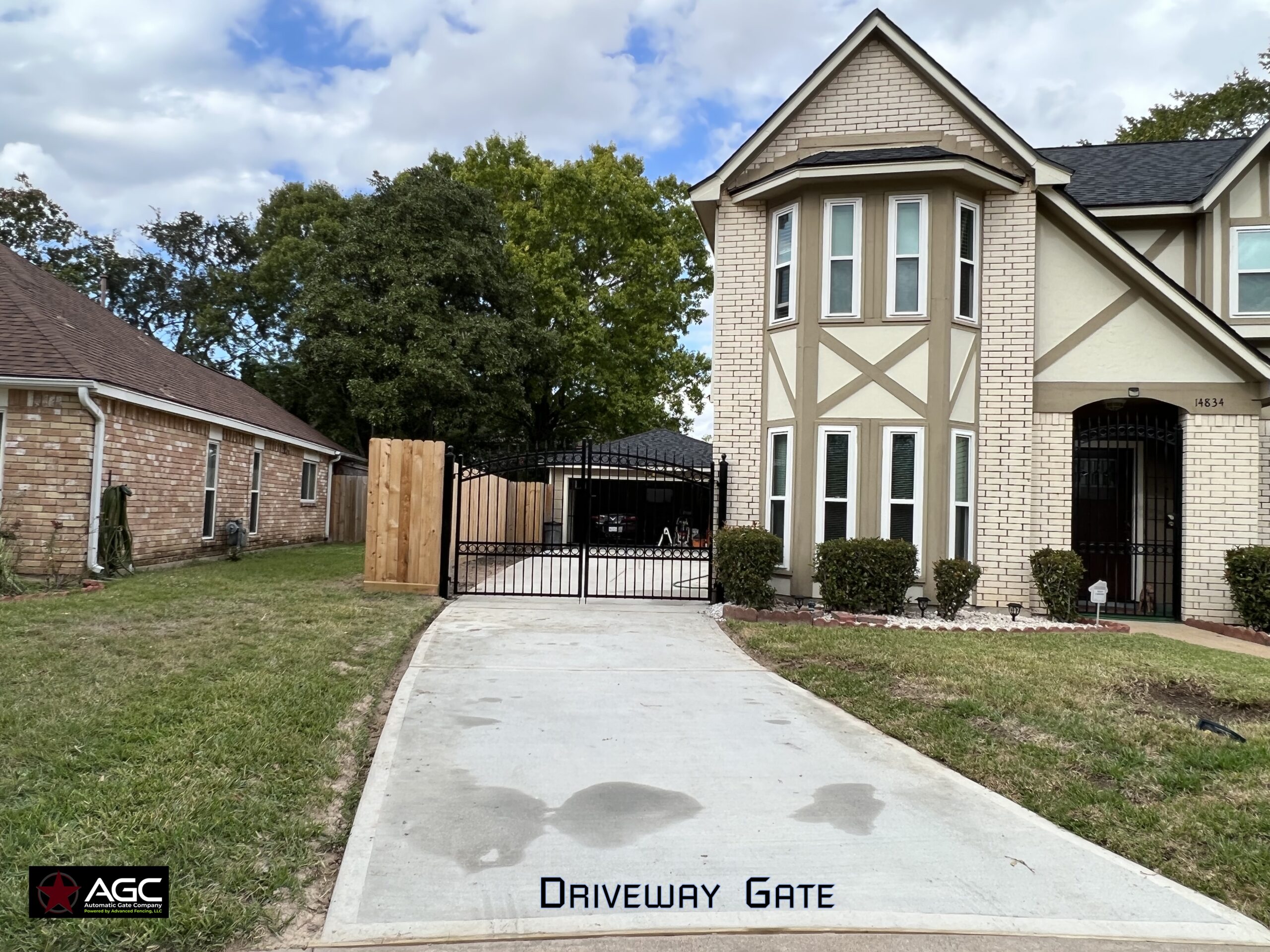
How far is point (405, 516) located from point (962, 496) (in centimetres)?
756

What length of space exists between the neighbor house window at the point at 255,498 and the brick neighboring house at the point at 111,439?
27 millimetres

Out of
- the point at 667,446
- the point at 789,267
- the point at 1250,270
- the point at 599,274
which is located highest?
the point at 599,274

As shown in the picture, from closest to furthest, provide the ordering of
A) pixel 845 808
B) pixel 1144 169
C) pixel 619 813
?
pixel 619 813 < pixel 845 808 < pixel 1144 169

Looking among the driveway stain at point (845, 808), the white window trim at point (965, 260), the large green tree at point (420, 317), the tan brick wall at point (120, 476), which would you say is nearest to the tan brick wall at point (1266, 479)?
the white window trim at point (965, 260)

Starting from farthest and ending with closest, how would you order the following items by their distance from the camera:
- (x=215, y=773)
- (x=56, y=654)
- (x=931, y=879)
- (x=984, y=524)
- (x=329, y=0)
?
(x=984, y=524), (x=329, y=0), (x=56, y=654), (x=215, y=773), (x=931, y=879)

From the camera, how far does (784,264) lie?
10922 millimetres

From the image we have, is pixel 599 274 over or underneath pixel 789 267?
over

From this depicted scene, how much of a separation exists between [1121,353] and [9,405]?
15.4 m

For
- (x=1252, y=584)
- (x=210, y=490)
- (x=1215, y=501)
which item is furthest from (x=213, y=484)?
(x=1252, y=584)

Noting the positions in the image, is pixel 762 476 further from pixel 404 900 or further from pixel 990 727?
pixel 404 900

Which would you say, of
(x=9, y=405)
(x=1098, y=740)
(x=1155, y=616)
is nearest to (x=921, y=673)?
(x=1098, y=740)

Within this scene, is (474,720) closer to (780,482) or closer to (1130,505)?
(780,482)

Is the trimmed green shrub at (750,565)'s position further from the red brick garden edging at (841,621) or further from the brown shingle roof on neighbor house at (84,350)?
the brown shingle roof on neighbor house at (84,350)

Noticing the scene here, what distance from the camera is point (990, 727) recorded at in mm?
5359
